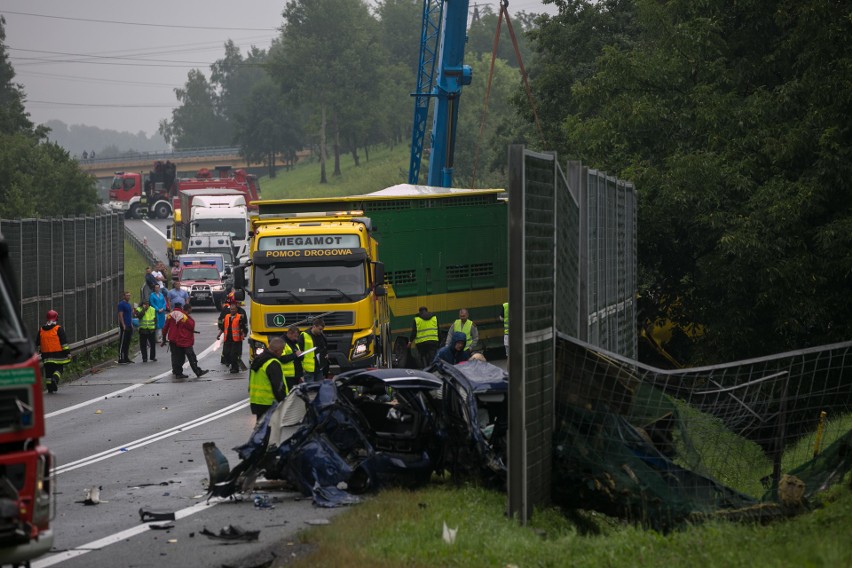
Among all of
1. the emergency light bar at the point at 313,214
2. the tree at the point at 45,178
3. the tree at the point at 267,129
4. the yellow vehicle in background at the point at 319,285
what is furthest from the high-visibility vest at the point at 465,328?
the tree at the point at 267,129

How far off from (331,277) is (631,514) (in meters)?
12.8

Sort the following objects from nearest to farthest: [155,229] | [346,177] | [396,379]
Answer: [396,379], [155,229], [346,177]

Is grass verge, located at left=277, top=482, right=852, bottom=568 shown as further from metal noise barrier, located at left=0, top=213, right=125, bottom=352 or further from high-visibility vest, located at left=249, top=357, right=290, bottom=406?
metal noise barrier, located at left=0, top=213, right=125, bottom=352

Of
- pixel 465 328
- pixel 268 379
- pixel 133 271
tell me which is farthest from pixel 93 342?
pixel 133 271

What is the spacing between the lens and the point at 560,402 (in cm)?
1257

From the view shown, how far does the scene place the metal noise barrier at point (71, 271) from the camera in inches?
1144

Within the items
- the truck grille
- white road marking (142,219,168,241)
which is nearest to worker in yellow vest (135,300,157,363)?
the truck grille

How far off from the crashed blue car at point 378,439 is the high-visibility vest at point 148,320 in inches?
777

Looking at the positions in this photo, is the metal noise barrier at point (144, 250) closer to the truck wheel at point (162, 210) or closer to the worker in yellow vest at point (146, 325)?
the truck wheel at point (162, 210)

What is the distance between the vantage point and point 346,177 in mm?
123375

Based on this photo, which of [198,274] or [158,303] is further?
[198,274]

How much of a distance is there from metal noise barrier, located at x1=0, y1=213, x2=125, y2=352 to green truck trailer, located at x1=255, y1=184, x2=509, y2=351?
7391 mm

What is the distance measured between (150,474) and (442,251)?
1440 cm

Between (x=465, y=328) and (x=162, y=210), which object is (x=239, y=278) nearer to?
(x=465, y=328)
